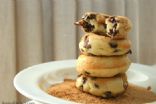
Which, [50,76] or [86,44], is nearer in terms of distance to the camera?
[86,44]

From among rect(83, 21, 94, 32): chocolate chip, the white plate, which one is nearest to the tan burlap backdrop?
the white plate

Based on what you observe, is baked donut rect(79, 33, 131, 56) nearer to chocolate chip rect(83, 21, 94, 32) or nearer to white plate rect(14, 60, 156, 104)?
chocolate chip rect(83, 21, 94, 32)

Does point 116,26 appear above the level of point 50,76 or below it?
above

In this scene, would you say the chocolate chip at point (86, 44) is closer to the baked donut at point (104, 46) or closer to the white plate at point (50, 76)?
the baked donut at point (104, 46)

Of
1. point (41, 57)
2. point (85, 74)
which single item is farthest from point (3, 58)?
point (85, 74)

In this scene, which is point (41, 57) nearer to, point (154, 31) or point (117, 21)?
point (154, 31)

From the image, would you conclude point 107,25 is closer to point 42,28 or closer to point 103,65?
point 103,65

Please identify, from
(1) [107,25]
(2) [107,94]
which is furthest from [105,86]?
(1) [107,25]
